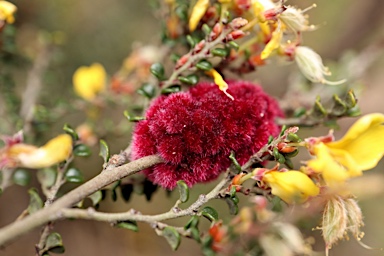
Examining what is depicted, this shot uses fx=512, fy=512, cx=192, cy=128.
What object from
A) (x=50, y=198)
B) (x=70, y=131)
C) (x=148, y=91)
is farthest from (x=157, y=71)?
(x=50, y=198)

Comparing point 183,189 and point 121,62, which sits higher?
point 183,189

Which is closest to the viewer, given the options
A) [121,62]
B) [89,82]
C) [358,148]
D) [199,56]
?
[358,148]

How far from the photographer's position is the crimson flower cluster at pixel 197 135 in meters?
0.83

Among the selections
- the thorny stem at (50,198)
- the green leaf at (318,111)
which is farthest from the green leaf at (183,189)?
the green leaf at (318,111)

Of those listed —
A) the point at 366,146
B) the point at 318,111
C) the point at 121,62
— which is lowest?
the point at 121,62

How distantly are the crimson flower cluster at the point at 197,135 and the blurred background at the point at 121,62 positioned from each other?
2.05ft

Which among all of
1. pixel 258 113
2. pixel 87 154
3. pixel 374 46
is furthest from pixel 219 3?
pixel 374 46

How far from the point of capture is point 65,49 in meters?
1.79

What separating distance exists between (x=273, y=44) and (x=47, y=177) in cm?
50

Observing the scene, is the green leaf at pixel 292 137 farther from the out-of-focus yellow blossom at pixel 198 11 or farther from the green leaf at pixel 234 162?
the out-of-focus yellow blossom at pixel 198 11

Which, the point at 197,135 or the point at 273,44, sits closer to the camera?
the point at 197,135

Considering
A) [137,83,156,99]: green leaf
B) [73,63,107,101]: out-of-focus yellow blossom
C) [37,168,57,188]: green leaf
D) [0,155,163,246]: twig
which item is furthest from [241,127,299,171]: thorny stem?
[73,63,107,101]: out-of-focus yellow blossom

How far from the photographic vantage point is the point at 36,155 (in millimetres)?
868

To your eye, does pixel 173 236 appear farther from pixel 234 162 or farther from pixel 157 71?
pixel 157 71
